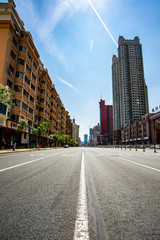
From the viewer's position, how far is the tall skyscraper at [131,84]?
146 m

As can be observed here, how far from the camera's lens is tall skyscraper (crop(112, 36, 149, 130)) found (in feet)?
477

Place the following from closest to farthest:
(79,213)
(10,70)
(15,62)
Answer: (79,213) → (10,70) → (15,62)

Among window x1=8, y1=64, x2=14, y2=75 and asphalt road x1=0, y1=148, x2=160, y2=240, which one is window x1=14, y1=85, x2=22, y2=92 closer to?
window x1=8, y1=64, x2=14, y2=75

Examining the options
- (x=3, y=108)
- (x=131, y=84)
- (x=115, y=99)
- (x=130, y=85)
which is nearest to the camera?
(x=3, y=108)

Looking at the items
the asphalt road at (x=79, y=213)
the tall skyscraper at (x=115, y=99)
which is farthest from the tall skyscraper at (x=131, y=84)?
the asphalt road at (x=79, y=213)

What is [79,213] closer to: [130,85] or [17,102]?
[17,102]

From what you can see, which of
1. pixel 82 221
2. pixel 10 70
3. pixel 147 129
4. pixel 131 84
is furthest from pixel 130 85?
pixel 82 221

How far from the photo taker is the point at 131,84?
150 m

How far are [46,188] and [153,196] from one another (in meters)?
2.30

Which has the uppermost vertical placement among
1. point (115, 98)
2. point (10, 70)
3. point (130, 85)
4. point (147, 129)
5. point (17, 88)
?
point (130, 85)

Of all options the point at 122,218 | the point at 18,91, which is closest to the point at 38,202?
the point at 122,218

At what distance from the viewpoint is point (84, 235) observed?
151cm

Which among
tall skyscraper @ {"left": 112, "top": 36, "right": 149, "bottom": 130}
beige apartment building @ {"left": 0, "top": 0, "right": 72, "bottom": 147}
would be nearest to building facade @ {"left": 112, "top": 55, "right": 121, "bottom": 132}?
tall skyscraper @ {"left": 112, "top": 36, "right": 149, "bottom": 130}

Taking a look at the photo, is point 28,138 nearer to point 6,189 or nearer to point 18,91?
point 18,91
